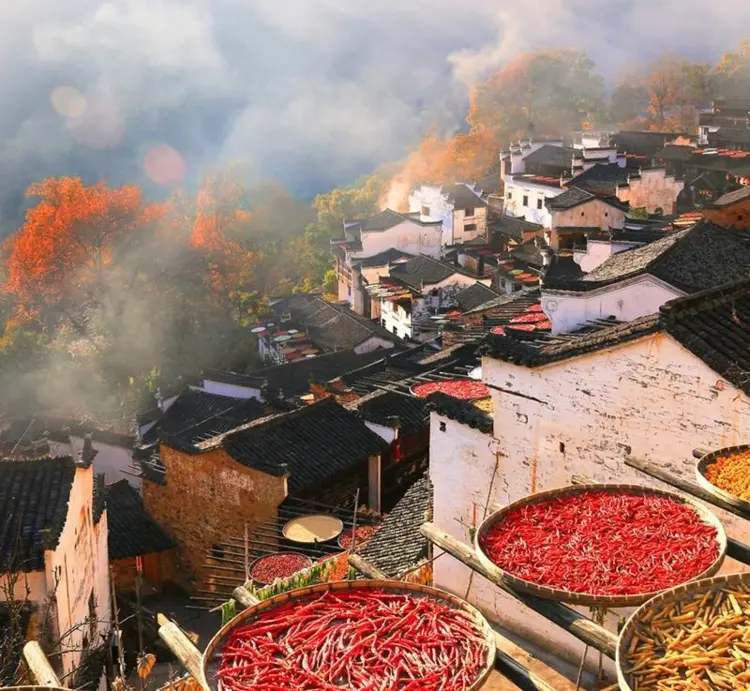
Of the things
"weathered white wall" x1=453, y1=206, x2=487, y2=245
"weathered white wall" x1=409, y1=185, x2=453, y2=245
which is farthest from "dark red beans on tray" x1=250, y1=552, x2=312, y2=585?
"weathered white wall" x1=453, y1=206, x2=487, y2=245

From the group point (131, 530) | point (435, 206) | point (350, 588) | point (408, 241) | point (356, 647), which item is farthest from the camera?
point (435, 206)

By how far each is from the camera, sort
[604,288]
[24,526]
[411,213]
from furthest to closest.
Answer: [411,213] → [604,288] → [24,526]

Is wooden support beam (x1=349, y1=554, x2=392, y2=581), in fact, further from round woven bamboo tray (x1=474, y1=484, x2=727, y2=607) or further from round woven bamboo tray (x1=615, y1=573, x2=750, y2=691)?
round woven bamboo tray (x1=615, y1=573, x2=750, y2=691)

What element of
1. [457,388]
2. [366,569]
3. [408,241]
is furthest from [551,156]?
[366,569]

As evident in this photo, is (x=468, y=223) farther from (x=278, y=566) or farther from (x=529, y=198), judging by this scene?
(x=278, y=566)

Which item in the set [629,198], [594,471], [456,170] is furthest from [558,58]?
[594,471]

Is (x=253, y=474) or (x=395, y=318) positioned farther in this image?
(x=395, y=318)

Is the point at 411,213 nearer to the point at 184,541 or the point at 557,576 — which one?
the point at 184,541
